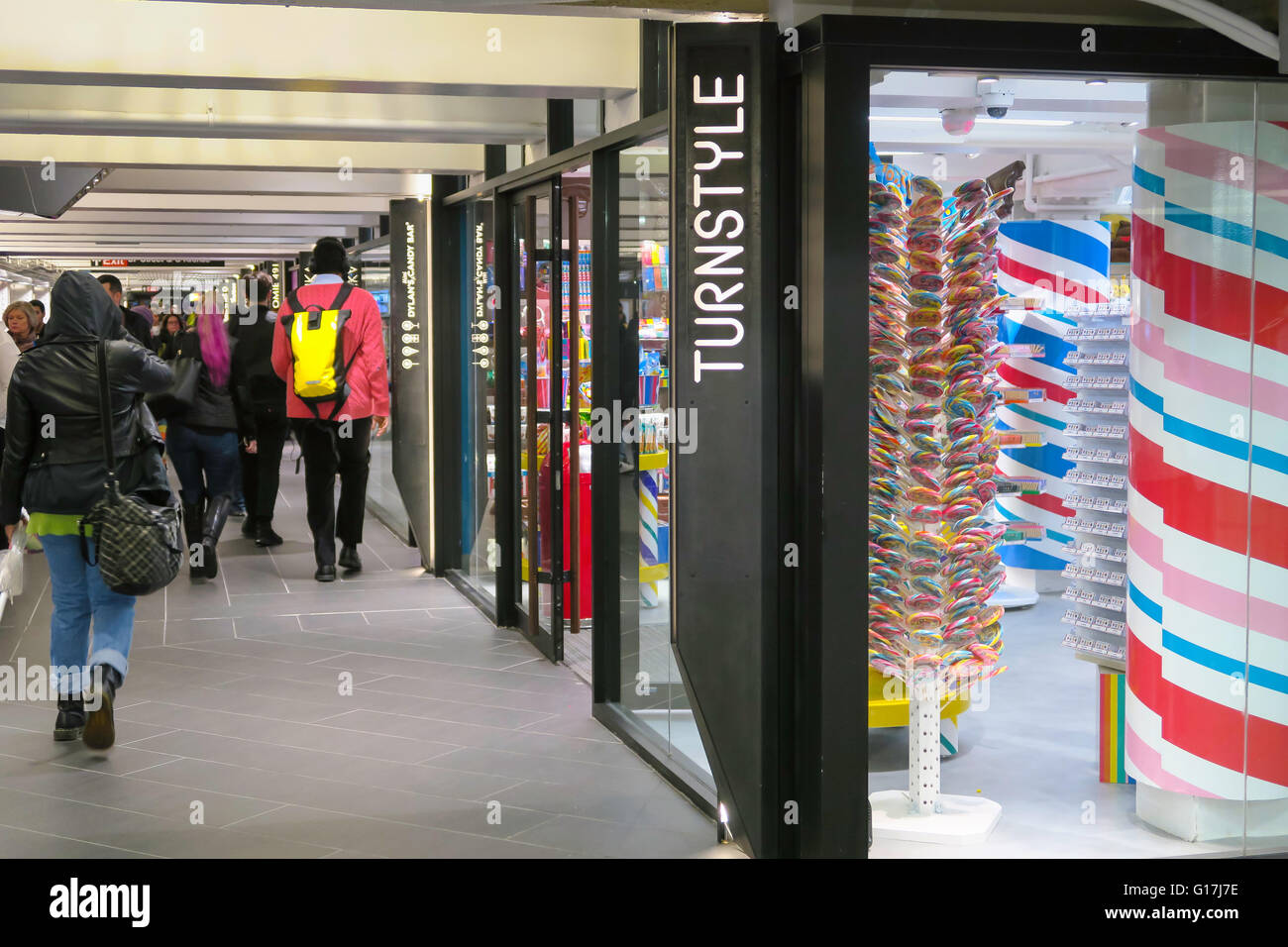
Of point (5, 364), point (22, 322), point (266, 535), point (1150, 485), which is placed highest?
point (22, 322)

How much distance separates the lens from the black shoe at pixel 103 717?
5.31 m

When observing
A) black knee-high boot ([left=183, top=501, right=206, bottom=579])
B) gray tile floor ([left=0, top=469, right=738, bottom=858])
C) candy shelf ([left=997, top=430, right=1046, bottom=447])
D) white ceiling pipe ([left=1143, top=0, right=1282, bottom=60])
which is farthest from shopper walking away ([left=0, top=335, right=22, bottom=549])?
white ceiling pipe ([left=1143, top=0, right=1282, bottom=60])

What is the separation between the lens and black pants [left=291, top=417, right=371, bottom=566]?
8977 mm

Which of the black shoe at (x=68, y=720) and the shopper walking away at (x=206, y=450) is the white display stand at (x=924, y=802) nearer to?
the black shoe at (x=68, y=720)

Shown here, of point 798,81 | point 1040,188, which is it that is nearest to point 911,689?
point 798,81

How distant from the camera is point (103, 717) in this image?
5336 mm

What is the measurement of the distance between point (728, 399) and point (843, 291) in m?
0.44

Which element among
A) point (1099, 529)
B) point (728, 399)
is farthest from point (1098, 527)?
point (728, 399)

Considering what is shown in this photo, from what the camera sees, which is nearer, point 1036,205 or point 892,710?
point 892,710

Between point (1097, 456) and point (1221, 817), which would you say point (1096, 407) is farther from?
point (1221, 817)

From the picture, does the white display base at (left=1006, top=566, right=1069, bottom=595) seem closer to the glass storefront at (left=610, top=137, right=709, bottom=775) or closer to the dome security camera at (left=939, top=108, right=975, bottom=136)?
the dome security camera at (left=939, top=108, right=975, bottom=136)

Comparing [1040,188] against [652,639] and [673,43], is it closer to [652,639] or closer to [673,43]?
[652,639]

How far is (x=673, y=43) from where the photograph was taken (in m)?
3.80

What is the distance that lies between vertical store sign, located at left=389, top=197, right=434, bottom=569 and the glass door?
6.97 ft
